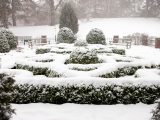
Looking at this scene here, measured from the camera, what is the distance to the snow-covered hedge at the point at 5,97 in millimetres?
4707

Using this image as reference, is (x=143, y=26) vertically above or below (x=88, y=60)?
above

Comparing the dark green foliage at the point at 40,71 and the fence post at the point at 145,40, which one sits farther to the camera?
the fence post at the point at 145,40

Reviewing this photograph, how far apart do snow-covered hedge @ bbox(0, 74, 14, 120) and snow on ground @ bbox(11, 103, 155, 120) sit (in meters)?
1.74

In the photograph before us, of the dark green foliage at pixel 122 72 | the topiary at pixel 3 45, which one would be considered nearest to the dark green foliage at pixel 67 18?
the topiary at pixel 3 45

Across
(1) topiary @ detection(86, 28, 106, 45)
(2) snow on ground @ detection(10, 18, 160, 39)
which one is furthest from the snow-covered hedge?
(2) snow on ground @ detection(10, 18, 160, 39)

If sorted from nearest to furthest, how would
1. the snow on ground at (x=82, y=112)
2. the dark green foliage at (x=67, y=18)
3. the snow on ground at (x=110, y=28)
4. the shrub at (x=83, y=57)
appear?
the snow on ground at (x=82, y=112)
the shrub at (x=83, y=57)
the dark green foliage at (x=67, y=18)
the snow on ground at (x=110, y=28)

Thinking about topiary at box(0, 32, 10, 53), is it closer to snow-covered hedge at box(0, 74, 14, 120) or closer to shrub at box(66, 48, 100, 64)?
shrub at box(66, 48, 100, 64)

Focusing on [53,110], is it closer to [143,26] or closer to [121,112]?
[121,112]

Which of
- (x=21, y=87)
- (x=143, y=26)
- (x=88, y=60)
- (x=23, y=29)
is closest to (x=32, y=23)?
(x=23, y=29)

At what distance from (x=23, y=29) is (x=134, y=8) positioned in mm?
24936

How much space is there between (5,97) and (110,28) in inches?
Result: 1292

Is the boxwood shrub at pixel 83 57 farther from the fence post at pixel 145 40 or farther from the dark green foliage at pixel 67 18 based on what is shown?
the dark green foliage at pixel 67 18

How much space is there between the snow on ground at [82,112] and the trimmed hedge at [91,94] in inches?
8.1

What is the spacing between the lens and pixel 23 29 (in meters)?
35.8
